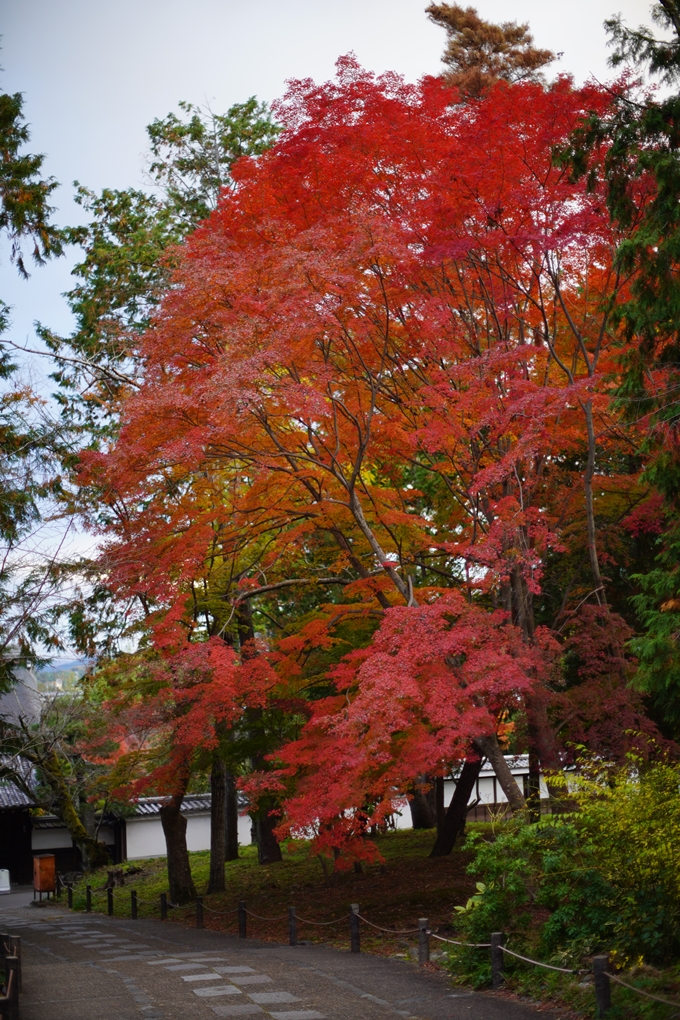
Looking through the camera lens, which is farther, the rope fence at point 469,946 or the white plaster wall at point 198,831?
the white plaster wall at point 198,831

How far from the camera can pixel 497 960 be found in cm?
1021

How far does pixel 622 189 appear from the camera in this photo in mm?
11352

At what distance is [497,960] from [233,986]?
10.6 feet

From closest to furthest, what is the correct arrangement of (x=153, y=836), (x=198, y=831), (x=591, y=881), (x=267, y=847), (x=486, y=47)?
(x=591, y=881)
(x=486, y=47)
(x=267, y=847)
(x=153, y=836)
(x=198, y=831)

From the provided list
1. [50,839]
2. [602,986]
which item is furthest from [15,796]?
[602,986]

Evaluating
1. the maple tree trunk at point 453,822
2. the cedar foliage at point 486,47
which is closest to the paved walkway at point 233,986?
the maple tree trunk at point 453,822

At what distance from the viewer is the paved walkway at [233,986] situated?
31.8 ft

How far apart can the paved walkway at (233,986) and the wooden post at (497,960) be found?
0.24m

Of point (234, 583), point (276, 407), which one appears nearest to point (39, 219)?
point (276, 407)

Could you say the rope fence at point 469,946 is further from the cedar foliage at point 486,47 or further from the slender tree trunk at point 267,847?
the cedar foliage at point 486,47

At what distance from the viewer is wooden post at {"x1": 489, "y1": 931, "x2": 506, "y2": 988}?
10203mm

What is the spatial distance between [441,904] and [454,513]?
264 inches

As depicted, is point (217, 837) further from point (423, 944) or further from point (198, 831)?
point (198, 831)

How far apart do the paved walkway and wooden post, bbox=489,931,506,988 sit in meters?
0.24
